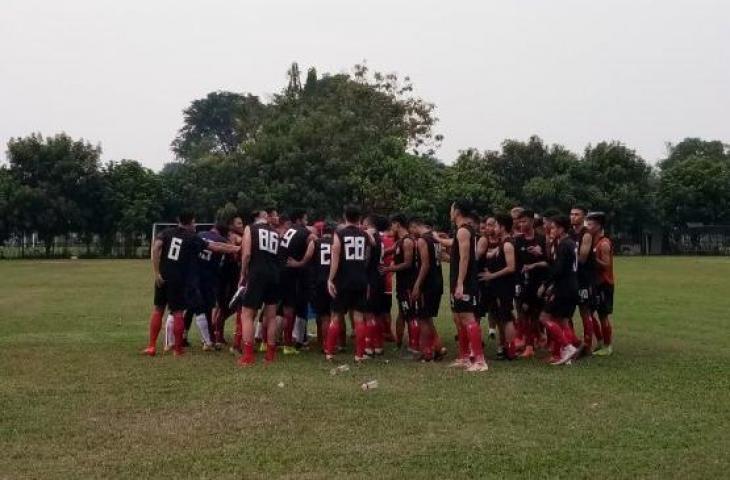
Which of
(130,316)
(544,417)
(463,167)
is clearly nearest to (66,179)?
(463,167)

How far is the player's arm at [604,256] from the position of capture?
12.3 metres

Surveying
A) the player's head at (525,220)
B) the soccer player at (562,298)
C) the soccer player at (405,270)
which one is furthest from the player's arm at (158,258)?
the soccer player at (562,298)

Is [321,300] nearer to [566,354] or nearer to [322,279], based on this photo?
[322,279]

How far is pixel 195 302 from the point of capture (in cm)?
1251

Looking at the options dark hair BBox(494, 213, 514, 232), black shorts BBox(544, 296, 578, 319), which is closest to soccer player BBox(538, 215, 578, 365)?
black shorts BBox(544, 296, 578, 319)

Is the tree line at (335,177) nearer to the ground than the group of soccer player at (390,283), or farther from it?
farther from it

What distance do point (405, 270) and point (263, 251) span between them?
7.02 ft

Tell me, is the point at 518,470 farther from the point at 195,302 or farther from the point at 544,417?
the point at 195,302

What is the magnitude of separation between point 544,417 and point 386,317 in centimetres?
567

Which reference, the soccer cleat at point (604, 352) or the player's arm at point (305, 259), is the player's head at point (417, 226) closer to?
the player's arm at point (305, 259)

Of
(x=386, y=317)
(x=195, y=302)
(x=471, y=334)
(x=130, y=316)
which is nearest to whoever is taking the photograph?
(x=471, y=334)

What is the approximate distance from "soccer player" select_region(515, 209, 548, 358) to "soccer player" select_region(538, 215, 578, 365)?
686 millimetres

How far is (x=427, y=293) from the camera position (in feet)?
39.0

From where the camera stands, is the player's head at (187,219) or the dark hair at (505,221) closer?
the dark hair at (505,221)
